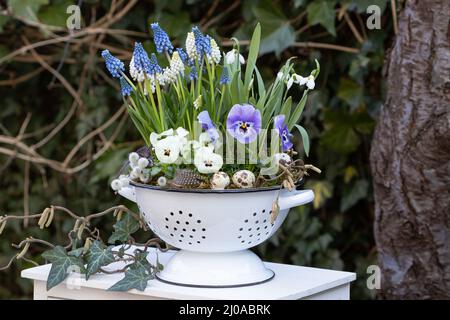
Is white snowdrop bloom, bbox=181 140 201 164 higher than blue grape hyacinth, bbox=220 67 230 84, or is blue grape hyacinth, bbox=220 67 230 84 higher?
blue grape hyacinth, bbox=220 67 230 84

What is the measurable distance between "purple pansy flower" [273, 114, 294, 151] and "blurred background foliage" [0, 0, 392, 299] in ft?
2.98

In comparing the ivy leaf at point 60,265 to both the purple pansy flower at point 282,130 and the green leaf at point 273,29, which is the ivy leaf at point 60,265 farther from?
the green leaf at point 273,29

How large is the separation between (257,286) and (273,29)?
42.8 inches

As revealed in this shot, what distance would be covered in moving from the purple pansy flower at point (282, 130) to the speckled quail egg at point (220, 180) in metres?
0.09

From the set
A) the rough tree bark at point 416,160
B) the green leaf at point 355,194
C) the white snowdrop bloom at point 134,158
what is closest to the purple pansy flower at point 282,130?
the white snowdrop bloom at point 134,158

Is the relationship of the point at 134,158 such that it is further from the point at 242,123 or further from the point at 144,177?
the point at 242,123

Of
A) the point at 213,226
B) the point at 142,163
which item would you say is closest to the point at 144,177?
the point at 142,163

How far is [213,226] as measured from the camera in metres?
1.02

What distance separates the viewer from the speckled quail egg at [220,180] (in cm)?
100

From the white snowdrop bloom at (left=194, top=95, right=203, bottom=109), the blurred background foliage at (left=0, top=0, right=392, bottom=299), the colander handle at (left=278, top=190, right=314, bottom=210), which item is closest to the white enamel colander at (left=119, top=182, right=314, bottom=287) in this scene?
the colander handle at (left=278, top=190, right=314, bottom=210)

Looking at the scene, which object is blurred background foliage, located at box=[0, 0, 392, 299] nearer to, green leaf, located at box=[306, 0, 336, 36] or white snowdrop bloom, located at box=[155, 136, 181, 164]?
green leaf, located at box=[306, 0, 336, 36]

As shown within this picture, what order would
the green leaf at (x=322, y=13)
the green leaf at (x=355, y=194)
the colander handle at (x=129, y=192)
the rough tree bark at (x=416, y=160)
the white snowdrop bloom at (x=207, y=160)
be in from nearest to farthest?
the white snowdrop bloom at (x=207, y=160) < the colander handle at (x=129, y=192) < the rough tree bark at (x=416, y=160) < the green leaf at (x=322, y=13) < the green leaf at (x=355, y=194)

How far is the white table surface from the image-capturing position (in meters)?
1.00
